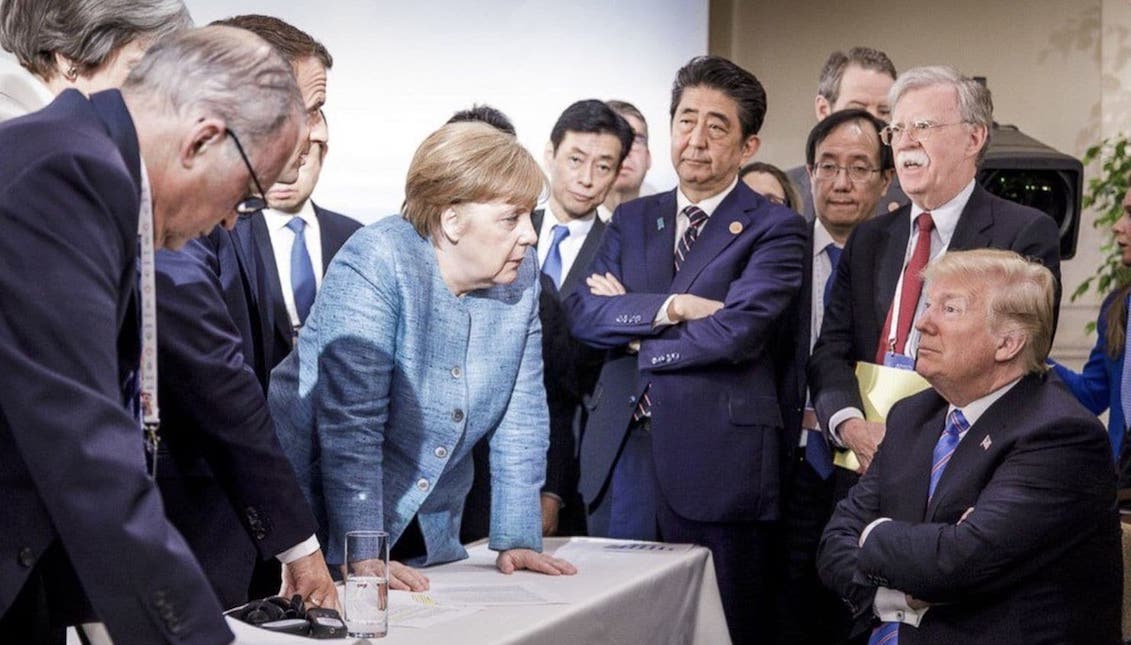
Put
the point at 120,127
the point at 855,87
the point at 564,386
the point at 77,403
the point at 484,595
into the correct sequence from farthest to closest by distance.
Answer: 1. the point at 855,87
2. the point at 564,386
3. the point at 484,595
4. the point at 120,127
5. the point at 77,403

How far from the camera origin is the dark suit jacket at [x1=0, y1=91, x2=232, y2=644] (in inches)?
48.7

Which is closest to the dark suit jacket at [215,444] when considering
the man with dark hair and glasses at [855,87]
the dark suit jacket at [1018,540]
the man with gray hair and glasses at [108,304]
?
the man with gray hair and glasses at [108,304]

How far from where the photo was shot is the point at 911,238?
3311mm

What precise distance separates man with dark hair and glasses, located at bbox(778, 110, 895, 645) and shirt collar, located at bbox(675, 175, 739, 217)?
1.10ft

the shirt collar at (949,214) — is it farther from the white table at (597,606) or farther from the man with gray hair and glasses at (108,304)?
the man with gray hair and glasses at (108,304)

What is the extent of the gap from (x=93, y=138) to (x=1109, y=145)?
232 inches

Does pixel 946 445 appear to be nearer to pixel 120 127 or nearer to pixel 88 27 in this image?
pixel 88 27

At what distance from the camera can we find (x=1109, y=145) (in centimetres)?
642

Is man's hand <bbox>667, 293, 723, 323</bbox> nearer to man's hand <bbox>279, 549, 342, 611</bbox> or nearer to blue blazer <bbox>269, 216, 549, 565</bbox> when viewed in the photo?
blue blazer <bbox>269, 216, 549, 565</bbox>

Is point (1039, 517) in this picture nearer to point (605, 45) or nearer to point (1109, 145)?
point (605, 45)

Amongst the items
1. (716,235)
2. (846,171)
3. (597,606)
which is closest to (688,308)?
(716,235)

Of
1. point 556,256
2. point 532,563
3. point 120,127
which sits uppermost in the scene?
point 120,127

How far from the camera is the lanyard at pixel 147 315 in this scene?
4.56 feet

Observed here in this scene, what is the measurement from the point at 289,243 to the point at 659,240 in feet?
2.94
